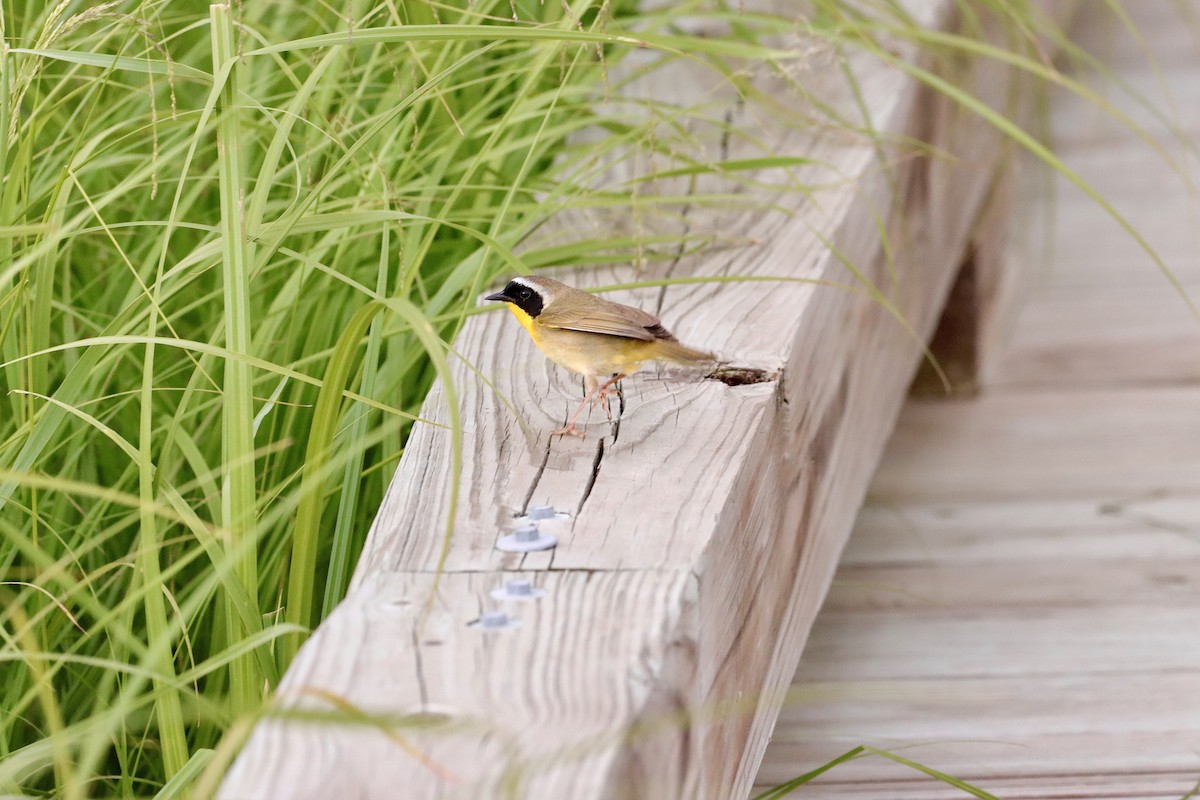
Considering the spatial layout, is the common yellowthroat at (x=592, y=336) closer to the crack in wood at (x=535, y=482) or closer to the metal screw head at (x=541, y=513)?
the crack in wood at (x=535, y=482)

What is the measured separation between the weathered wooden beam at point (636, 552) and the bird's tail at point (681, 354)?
0.03 m

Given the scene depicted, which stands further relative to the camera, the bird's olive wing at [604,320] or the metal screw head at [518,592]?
the bird's olive wing at [604,320]

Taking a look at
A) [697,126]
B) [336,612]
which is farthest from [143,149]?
[336,612]

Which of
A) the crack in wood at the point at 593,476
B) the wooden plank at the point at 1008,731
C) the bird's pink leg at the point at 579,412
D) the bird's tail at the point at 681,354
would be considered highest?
the bird's tail at the point at 681,354

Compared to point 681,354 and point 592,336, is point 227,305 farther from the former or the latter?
point 681,354

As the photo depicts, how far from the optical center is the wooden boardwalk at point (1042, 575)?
222 cm

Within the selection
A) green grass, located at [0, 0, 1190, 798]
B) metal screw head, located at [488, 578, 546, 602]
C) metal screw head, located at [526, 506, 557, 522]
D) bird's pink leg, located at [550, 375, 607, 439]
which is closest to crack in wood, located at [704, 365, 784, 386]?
bird's pink leg, located at [550, 375, 607, 439]

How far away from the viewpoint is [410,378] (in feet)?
6.52

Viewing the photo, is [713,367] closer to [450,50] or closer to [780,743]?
[450,50]

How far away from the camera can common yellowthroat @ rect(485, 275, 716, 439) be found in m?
1.62

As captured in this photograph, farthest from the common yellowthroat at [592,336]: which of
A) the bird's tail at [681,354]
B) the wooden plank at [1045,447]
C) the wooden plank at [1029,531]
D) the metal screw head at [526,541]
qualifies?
the wooden plank at [1045,447]

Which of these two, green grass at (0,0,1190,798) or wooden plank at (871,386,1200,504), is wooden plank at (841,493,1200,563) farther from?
green grass at (0,0,1190,798)

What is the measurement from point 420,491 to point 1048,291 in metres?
3.35

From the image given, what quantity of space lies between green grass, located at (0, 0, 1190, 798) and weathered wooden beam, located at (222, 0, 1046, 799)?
0.31 feet
